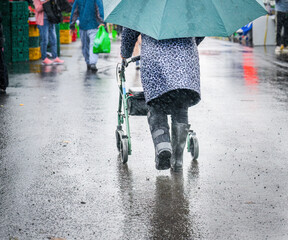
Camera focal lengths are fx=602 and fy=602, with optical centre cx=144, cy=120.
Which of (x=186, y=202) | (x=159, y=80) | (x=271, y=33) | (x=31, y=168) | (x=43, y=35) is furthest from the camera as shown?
(x=271, y=33)

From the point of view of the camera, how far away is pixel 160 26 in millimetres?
4750

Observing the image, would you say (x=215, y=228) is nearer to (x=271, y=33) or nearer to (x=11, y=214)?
(x=11, y=214)

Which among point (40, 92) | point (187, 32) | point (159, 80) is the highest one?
point (187, 32)

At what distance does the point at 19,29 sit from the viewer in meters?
16.1

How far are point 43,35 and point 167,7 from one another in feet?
35.8

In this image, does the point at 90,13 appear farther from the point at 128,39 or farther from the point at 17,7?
the point at 128,39

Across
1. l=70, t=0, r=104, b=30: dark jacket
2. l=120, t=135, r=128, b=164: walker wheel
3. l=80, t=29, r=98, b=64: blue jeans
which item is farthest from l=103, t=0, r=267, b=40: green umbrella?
l=80, t=29, r=98, b=64: blue jeans

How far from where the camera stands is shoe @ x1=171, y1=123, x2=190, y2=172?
530 centimetres

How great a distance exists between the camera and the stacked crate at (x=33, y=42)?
16.8 m

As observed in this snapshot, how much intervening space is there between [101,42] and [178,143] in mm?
7843

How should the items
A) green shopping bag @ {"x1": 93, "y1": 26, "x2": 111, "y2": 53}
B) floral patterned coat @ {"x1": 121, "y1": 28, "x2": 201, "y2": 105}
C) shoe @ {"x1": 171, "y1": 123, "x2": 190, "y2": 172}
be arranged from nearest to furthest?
floral patterned coat @ {"x1": 121, "y1": 28, "x2": 201, "y2": 105}
shoe @ {"x1": 171, "y1": 123, "x2": 190, "y2": 172}
green shopping bag @ {"x1": 93, "y1": 26, "x2": 111, "y2": 53}

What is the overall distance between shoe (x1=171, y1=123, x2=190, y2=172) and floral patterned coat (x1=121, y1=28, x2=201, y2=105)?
14.2 inches

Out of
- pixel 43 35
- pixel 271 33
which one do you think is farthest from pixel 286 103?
pixel 271 33

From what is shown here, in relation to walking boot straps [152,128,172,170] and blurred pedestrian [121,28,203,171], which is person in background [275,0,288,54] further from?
walking boot straps [152,128,172,170]
